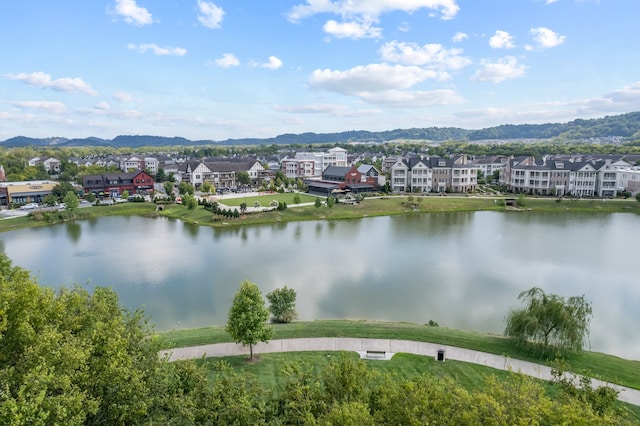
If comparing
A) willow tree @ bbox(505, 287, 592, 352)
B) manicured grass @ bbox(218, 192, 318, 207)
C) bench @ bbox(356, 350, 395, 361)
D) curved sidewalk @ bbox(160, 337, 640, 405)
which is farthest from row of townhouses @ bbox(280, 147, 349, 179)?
willow tree @ bbox(505, 287, 592, 352)

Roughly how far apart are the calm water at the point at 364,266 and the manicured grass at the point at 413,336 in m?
1.69

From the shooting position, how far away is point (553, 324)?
1270cm

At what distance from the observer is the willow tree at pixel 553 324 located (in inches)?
490

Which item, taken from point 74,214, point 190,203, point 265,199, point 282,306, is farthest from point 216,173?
point 282,306

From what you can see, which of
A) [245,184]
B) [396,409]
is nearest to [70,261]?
[396,409]

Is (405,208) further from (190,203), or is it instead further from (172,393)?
(172,393)

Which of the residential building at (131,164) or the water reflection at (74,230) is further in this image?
the residential building at (131,164)

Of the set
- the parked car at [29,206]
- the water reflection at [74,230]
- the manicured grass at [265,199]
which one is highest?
the parked car at [29,206]

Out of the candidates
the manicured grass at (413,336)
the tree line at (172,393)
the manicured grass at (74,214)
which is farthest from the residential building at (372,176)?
the tree line at (172,393)

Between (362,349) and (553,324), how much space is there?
5.93 metres

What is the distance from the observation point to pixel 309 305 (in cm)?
1802

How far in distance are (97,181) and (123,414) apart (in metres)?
52.2

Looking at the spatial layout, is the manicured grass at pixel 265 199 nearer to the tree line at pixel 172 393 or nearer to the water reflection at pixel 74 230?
the water reflection at pixel 74 230

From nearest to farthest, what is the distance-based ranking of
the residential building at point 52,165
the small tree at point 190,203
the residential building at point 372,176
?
the small tree at point 190,203 < the residential building at point 372,176 < the residential building at point 52,165
